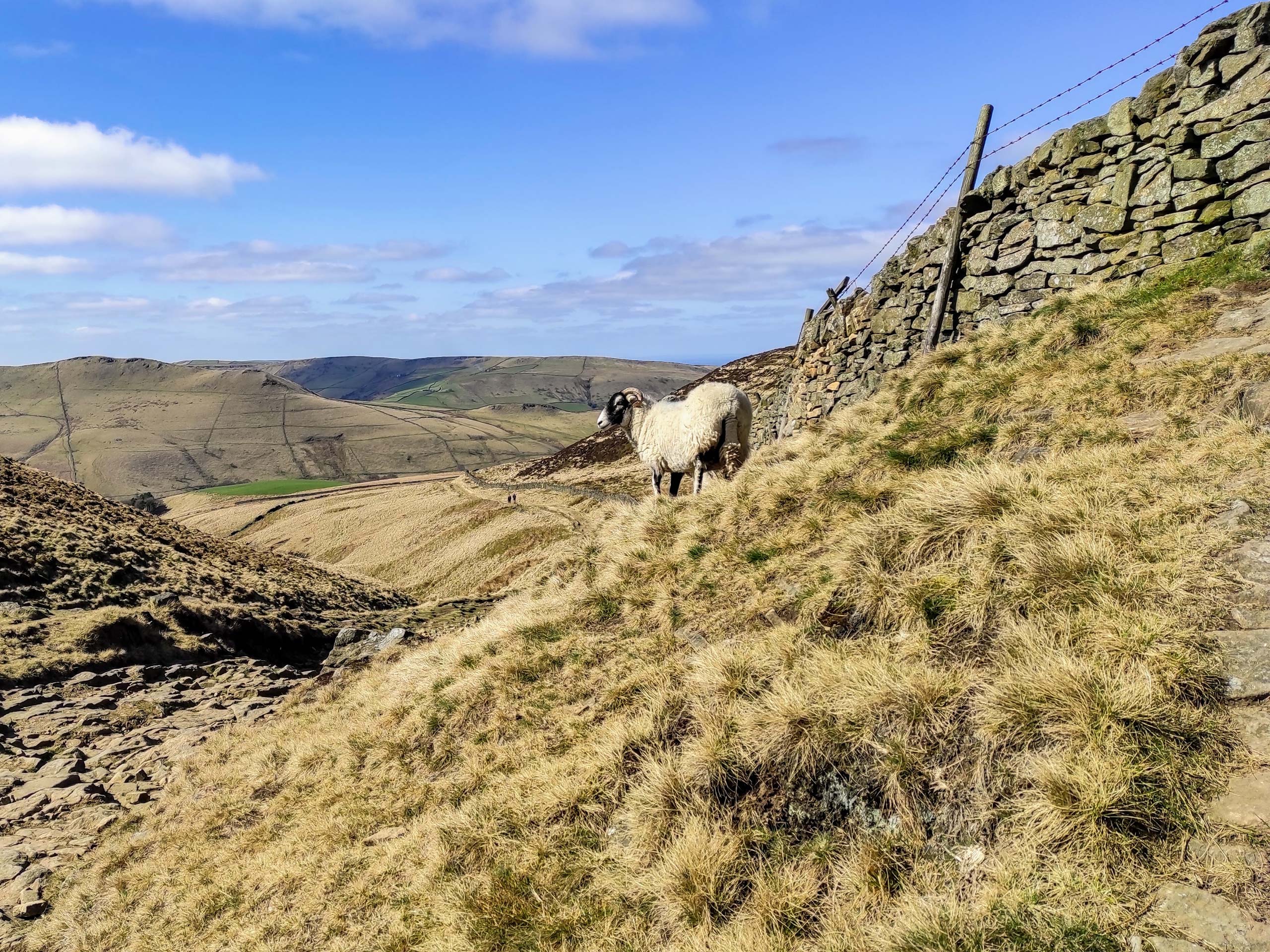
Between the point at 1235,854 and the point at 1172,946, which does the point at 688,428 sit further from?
the point at 1172,946

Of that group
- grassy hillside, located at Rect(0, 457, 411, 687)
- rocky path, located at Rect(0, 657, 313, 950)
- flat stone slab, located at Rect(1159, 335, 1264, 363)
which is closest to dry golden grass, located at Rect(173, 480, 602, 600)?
grassy hillside, located at Rect(0, 457, 411, 687)

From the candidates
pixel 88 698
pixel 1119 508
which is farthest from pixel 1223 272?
pixel 88 698

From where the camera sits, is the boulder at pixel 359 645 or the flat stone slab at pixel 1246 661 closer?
the flat stone slab at pixel 1246 661

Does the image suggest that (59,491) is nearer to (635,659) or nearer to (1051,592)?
(635,659)

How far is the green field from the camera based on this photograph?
106 metres

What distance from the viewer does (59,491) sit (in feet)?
106

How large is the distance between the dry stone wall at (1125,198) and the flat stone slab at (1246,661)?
10124mm

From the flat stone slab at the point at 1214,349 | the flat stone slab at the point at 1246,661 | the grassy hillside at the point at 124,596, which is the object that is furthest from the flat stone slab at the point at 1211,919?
the grassy hillside at the point at 124,596

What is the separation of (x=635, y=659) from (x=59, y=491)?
115ft

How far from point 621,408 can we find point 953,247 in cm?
868

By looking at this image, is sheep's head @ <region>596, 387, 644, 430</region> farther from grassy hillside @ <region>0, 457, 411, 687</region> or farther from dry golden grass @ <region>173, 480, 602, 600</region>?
grassy hillside @ <region>0, 457, 411, 687</region>

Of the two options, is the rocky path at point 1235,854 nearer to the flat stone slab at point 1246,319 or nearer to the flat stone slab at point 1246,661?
the flat stone slab at point 1246,661

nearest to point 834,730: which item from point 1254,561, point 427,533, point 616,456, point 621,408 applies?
point 1254,561

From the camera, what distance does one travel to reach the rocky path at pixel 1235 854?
11.4 feet
